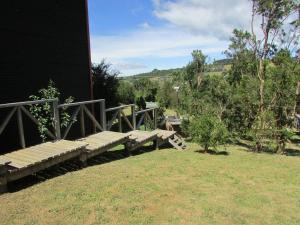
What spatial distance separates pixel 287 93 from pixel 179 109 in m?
7.17

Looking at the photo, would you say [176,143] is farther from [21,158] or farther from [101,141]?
[21,158]

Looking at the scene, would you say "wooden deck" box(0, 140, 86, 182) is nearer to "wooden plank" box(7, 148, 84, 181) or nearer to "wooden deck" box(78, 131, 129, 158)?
"wooden plank" box(7, 148, 84, 181)

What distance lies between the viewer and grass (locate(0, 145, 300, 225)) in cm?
510

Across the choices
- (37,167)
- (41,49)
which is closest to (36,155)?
(37,167)

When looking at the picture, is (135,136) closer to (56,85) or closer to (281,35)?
(56,85)

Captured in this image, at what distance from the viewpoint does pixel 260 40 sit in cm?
1631

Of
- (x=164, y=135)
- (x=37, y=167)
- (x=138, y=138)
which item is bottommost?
(x=164, y=135)

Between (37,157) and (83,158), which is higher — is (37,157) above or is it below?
above

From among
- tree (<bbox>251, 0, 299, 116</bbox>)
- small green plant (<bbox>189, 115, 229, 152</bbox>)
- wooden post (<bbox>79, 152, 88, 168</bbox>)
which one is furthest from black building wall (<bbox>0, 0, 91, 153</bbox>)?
tree (<bbox>251, 0, 299, 116</bbox>)

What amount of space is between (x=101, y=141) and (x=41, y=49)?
3536mm

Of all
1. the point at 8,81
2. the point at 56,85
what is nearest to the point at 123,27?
the point at 56,85

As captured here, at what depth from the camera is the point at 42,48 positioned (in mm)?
9648

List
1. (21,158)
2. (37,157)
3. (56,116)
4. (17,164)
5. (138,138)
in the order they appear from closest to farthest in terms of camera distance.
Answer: (17,164), (21,158), (37,157), (56,116), (138,138)

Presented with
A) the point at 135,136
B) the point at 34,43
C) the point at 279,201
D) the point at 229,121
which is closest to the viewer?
the point at 279,201
